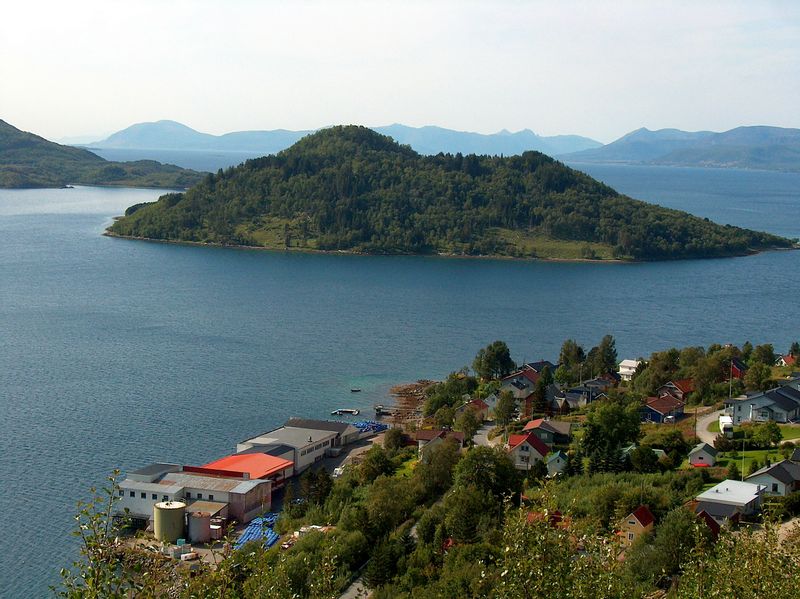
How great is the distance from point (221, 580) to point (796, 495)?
8.48m

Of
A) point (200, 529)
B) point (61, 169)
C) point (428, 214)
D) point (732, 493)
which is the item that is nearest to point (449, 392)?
point (200, 529)

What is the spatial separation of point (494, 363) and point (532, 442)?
19.6ft

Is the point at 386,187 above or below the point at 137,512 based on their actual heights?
above

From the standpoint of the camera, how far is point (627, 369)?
796 inches

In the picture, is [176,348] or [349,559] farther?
[176,348]

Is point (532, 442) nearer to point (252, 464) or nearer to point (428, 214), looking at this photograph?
point (252, 464)

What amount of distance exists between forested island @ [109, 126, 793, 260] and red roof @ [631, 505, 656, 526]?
33.3 m

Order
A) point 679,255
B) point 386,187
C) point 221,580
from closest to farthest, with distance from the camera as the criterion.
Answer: point 221,580 < point 679,255 < point 386,187

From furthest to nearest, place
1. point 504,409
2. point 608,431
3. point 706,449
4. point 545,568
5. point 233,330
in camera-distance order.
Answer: point 233,330
point 504,409
point 608,431
point 706,449
point 545,568

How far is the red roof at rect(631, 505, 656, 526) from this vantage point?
10172 millimetres

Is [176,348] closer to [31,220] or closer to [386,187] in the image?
[386,187]

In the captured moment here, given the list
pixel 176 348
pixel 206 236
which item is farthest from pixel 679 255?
pixel 176 348

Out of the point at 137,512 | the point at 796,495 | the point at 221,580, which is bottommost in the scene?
the point at 137,512

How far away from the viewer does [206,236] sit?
46.5m
